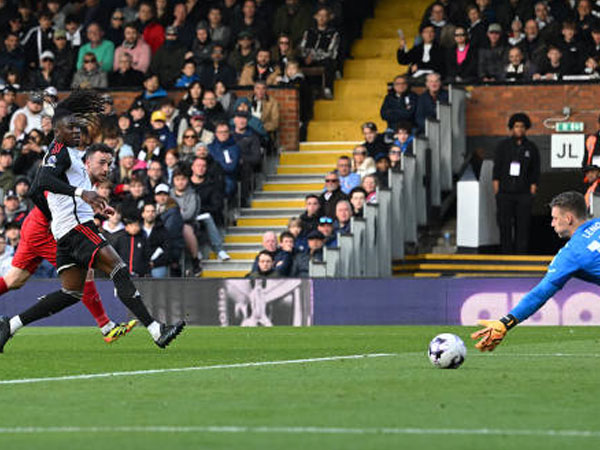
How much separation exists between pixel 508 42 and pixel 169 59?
6.41 metres

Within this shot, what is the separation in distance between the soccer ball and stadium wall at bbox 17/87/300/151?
15821 millimetres

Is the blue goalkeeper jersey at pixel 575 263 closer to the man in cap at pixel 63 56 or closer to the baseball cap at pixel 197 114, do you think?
the baseball cap at pixel 197 114

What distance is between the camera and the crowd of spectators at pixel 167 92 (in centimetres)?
2497

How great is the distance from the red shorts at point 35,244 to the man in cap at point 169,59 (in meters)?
14.0

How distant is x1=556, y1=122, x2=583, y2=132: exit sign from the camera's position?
1017 inches

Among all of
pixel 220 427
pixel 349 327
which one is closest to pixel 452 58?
pixel 349 327

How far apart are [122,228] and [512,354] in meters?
11.3

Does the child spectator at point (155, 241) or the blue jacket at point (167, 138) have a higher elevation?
the blue jacket at point (167, 138)

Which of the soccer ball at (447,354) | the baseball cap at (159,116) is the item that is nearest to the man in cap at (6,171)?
the baseball cap at (159,116)

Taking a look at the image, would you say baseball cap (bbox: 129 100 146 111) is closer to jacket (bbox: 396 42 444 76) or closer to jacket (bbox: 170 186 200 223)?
jacket (bbox: 170 186 200 223)

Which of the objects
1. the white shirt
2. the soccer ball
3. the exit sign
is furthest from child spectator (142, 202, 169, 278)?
the soccer ball

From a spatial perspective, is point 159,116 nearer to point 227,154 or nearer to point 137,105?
point 137,105

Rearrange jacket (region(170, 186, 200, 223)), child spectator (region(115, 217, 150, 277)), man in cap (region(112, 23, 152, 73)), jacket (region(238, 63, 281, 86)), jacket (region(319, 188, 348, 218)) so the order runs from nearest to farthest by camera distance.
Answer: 1. child spectator (region(115, 217, 150, 277))
2. jacket (region(319, 188, 348, 218))
3. jacket (region(170, 186, 200, 223))
4. jacket (region(238, 63, 281, 86))
5. man in cap (region(112, 23, 152, 73))

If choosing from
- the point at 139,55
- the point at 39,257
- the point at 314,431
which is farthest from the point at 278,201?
the point at 314,431
